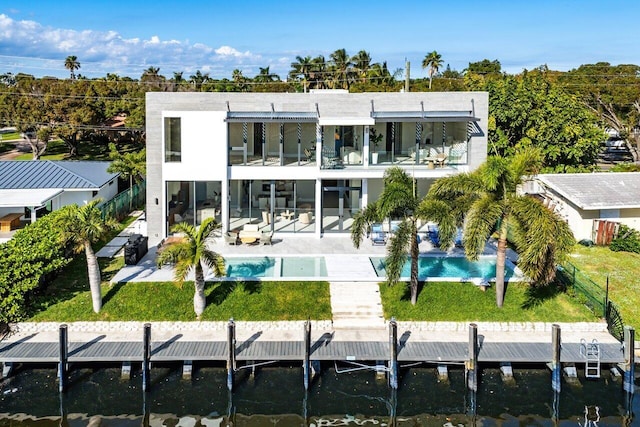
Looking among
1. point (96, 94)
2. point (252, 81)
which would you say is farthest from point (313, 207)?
point (252, 81)

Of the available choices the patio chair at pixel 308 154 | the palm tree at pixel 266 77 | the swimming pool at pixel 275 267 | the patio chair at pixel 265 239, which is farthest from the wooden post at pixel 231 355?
the palm tree at pixel 266 77

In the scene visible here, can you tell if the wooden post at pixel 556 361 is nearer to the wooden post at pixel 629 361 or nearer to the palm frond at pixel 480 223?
the wooden post at pixel 629 361

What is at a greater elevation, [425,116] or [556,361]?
[425,116]

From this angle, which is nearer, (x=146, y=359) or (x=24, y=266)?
(x=146, y=359)

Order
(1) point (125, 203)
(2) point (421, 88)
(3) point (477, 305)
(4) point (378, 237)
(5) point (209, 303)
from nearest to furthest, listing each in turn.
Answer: (5) point (209, 303), (3) point (477, 305), (4) point (378, 237), (1) point (125, 203), (2) point (421, 88)

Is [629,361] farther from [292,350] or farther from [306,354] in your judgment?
[292,350]

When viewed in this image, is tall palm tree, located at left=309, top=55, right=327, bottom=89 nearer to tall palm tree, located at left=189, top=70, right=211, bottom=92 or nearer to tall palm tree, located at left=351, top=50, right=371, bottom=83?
tall palm tree, located at left=351, top=50, right=371, bottom=83

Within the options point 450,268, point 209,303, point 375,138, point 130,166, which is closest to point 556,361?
point 450,268
